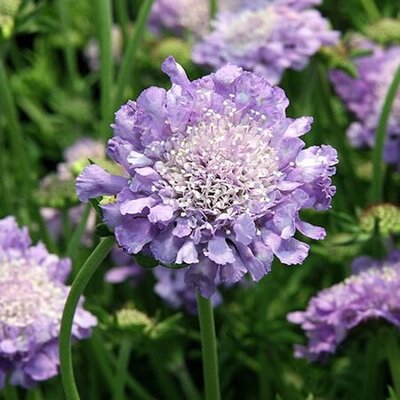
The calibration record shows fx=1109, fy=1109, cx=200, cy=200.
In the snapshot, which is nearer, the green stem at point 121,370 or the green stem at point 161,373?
the green stem at point 121,370

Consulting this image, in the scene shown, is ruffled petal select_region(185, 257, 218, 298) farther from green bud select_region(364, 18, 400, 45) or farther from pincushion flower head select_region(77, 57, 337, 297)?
green bud select_region(364, 18, 400, 45)

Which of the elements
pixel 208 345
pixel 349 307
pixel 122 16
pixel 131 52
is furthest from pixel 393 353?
pixel 122 16

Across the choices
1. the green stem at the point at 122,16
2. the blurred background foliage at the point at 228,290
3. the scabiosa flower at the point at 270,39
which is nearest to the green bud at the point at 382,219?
the blurred background foliage at the point at 228,290

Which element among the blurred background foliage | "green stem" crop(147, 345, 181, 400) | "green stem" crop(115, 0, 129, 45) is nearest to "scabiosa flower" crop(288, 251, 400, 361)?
the blurred background foliage

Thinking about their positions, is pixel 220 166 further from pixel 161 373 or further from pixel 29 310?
pixel 161 373

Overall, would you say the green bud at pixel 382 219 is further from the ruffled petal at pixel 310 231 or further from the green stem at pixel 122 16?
the green stem at pixel 122 16

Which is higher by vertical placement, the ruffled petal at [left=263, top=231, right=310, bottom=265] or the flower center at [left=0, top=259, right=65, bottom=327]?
the ruffled petal at [left=263, top=231, right=310, bottom=265]
